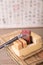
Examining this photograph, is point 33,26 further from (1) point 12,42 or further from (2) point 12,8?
(1) point 12,42

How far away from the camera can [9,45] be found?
0.83 meters

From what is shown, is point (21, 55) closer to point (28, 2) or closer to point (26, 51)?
point (26, 51)

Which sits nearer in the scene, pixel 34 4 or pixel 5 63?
pixel 5 63

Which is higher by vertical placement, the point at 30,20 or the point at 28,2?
the point at 28,2

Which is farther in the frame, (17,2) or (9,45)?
(17,2)

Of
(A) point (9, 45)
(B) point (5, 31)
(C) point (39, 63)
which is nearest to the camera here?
(C) point (39, 63)

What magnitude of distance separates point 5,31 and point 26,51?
1.17 ft

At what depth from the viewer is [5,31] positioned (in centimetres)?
109

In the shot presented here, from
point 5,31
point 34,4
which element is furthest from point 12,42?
point 34,4

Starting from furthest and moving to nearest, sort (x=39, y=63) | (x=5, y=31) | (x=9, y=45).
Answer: (x=5, y=31)
(x=9, y=45)
(x=39, y=63)

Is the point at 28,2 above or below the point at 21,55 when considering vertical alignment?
above

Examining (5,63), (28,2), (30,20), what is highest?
(28,2)

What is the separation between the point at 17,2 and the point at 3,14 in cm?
11

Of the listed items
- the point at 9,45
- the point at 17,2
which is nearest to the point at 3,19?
the point at 17,2
